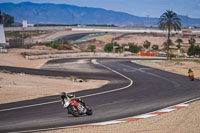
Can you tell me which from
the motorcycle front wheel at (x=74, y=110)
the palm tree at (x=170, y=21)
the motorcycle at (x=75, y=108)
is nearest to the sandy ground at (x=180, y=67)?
the palm tree at (x=170, y=21)

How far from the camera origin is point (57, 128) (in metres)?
12.5

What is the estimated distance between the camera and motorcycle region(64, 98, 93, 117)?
14.0 m

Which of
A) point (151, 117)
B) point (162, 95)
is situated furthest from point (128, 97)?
point (151, 117)

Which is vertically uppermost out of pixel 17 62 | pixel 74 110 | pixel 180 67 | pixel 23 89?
pixel 74 110

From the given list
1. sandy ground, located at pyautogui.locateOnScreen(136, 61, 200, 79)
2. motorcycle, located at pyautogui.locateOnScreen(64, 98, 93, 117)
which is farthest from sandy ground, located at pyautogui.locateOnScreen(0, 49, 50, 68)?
motorcycle, located at pyautogui.locateOnScreen(64, 98, 93, 117)

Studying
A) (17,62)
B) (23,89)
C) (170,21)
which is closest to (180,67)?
(170,21)

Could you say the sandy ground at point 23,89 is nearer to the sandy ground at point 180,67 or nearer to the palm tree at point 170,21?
the sandy ground at point 180,67

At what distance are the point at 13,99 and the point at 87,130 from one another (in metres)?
8.87

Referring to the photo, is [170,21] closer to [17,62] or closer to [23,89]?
[17,62]

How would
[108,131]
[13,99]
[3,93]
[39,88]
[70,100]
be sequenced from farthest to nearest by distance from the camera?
[39,88] < [3,93] < [13,99] < [70,100] < [108,131]

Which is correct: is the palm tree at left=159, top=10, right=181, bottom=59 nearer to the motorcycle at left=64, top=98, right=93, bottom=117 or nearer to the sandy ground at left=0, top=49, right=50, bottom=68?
the sandy ground at left=0, top=49, right=50, bottom=68

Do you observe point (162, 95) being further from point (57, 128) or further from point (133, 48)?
point (133, 48)

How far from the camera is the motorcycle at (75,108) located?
1404 cm

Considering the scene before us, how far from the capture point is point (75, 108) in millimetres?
14266
